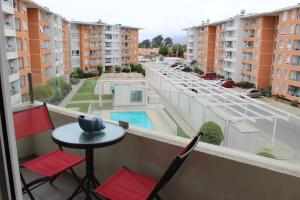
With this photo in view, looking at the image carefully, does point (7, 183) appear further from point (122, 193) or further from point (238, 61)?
point (238, 61)

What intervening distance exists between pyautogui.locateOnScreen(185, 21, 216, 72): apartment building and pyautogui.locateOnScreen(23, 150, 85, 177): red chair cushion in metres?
31.0

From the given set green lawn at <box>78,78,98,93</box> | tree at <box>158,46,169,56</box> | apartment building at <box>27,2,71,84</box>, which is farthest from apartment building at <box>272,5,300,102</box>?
tree at <box>158,46,169,56</box>

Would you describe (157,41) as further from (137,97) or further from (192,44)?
(137,97)

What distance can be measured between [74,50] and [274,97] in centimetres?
2199

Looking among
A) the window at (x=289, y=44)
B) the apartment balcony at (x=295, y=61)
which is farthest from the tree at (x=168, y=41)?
the apartment balcony at (x=295, y=61)

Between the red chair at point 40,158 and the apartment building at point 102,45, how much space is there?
94.9ft

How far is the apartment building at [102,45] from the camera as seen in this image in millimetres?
30391

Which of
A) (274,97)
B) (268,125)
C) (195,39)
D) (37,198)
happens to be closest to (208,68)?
(195,39)

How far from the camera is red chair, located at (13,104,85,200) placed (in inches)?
77.0

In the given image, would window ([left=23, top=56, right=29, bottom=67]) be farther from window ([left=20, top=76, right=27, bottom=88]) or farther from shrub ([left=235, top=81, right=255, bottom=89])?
shrub ([left=235, top=81, right=255, bottom=89])

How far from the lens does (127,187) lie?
177 centimetres

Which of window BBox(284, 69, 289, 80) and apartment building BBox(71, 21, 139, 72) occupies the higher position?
apartment building BBox(71, 21, 139, 72)

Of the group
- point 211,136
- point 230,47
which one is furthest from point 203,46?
point 211,136

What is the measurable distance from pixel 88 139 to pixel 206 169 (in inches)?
32.9
